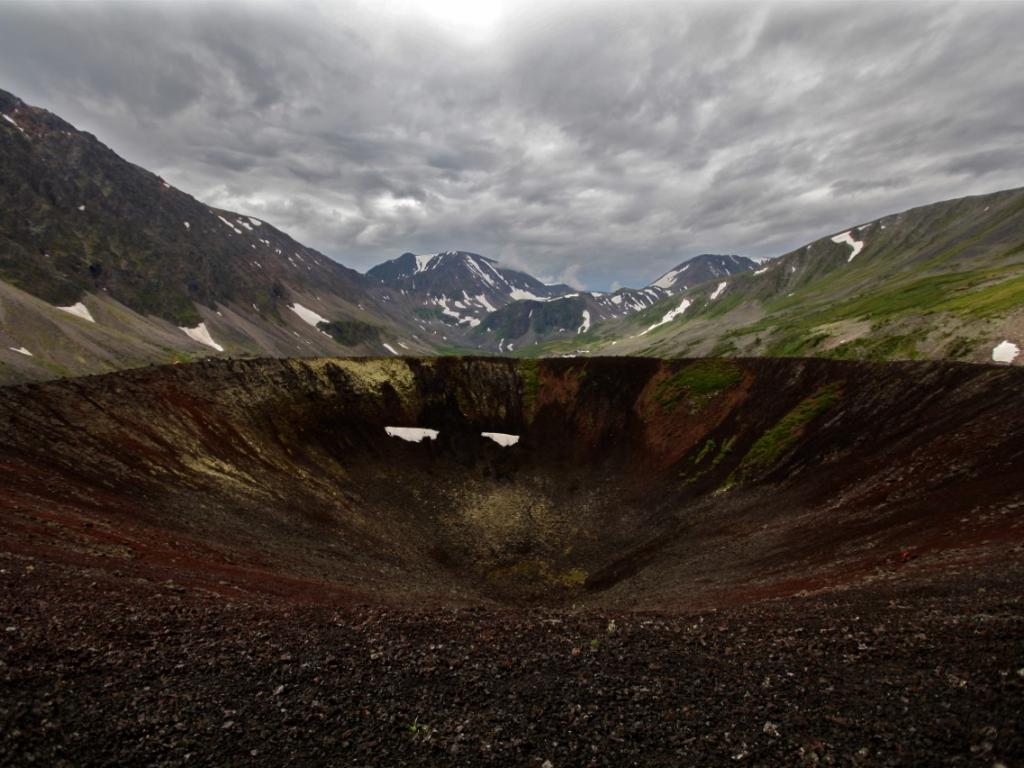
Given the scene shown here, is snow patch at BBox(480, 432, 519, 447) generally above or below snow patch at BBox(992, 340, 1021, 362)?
below

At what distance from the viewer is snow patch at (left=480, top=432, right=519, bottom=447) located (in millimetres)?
67000

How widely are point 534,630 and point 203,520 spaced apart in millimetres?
24333

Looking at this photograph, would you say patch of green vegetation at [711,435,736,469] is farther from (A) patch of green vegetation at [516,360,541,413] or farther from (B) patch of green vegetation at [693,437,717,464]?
(A) patch of green vegetation at [516,360,541,413]

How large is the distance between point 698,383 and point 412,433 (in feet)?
121

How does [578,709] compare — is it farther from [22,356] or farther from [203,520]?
[22,356]

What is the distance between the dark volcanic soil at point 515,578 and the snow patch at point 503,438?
4274mm

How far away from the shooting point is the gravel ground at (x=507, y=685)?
31.2 feet

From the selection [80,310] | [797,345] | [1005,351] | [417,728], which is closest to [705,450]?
[1005,351]

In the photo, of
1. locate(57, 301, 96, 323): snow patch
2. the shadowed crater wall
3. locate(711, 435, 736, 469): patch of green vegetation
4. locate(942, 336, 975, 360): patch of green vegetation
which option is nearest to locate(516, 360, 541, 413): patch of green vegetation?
the shadowed crater wall

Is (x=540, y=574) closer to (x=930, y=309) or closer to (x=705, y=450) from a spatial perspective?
(x=705, y=450)

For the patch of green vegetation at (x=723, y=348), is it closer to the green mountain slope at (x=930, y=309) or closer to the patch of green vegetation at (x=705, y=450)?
the green mountain slope at (x=930, y=309)

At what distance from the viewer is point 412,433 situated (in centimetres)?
6406

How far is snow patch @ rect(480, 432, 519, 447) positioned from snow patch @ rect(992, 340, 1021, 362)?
5663 cm

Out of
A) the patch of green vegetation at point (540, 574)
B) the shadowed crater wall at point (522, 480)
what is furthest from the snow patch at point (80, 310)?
the patch of green vegetation at point (540, 574)
